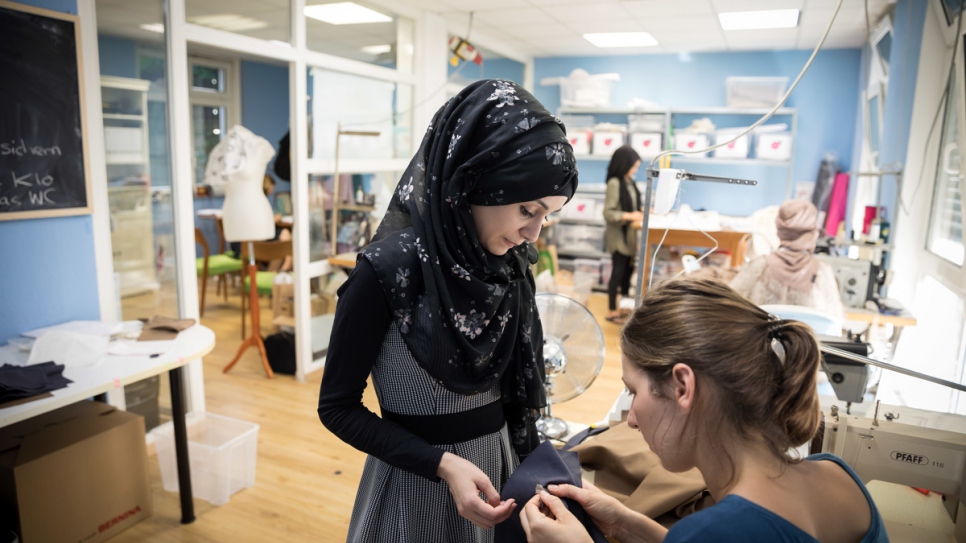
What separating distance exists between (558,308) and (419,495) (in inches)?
38.9

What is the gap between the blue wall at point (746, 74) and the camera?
6297 millimetres

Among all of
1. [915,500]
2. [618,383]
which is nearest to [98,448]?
[915,500]

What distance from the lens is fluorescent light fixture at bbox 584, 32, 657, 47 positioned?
19.1 feet

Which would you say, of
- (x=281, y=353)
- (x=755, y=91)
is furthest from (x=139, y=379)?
(x=755, y=91)

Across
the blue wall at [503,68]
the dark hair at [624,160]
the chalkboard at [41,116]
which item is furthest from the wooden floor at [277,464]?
the blue wall at [503,68]

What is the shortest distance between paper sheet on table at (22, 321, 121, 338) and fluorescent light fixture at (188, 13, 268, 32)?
5.49 feet

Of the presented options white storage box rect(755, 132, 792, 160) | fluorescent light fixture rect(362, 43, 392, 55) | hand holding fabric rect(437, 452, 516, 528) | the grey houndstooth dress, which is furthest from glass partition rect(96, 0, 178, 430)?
white storage box rect(755, 132, 792, 160)

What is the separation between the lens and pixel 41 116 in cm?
225

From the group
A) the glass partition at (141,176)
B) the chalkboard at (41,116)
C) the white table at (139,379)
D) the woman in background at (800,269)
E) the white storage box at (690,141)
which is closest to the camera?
the white table at (139,379)

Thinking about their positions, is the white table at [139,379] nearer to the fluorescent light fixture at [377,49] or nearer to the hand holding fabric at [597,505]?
the hand holding fabric at [597,505]

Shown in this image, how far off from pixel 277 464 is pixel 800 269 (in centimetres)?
274

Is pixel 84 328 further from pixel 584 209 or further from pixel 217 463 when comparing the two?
pixel 584 209

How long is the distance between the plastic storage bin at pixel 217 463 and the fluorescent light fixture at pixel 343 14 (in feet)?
8.23

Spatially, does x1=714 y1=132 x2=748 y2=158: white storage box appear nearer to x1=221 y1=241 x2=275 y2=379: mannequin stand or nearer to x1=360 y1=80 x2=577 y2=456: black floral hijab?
x1=221 y1=241 x2=275 y2=379: mannequin stand
